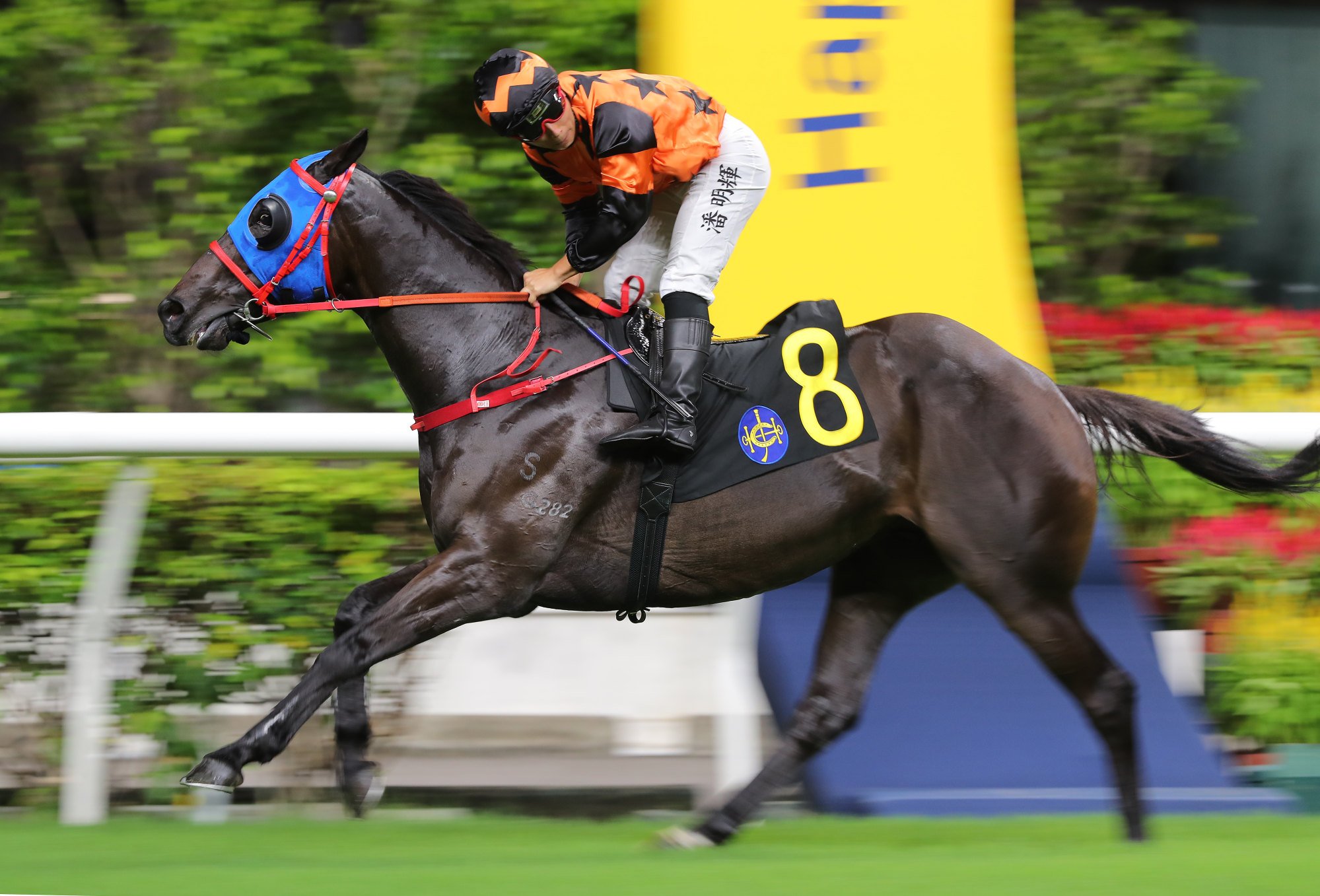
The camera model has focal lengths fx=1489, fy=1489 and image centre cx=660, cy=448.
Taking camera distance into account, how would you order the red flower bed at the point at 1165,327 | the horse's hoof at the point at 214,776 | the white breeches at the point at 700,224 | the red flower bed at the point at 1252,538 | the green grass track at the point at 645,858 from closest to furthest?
the green grass track at the point at 645,858 → the horse's hoof at the point at 214,776 → the white breeches at the point at 700,224 → the red flower bed at the point at 1252,538 → the red flower bed at the point at 1165,327

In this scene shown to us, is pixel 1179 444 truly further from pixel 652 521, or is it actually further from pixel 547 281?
pixel 547 281

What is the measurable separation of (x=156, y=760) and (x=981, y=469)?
2.57m

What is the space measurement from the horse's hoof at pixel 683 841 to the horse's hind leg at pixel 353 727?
743 millimetres

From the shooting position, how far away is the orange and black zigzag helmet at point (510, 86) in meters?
3.56

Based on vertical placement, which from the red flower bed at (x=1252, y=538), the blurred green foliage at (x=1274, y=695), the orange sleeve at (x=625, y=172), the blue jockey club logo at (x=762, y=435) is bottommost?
the blurred green foliage at (x=1274, y=695)

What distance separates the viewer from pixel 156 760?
4.44 m

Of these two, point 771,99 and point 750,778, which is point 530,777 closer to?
point 750,778

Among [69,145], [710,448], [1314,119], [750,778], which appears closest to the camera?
[710,448]

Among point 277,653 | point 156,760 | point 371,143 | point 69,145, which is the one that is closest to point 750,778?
point 277,653

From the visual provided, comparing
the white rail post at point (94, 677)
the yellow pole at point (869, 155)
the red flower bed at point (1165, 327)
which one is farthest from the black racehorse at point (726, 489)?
the red flower bed at point (1165, 327)

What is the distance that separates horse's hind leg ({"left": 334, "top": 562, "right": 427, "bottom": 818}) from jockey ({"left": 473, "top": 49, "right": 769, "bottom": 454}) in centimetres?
75

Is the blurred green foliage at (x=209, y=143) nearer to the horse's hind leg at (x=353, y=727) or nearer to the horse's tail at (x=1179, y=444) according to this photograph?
the horse's hind leg at (x=353, y=727)

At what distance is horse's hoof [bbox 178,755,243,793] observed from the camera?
3328 mm

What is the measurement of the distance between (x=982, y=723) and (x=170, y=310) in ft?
8.40
